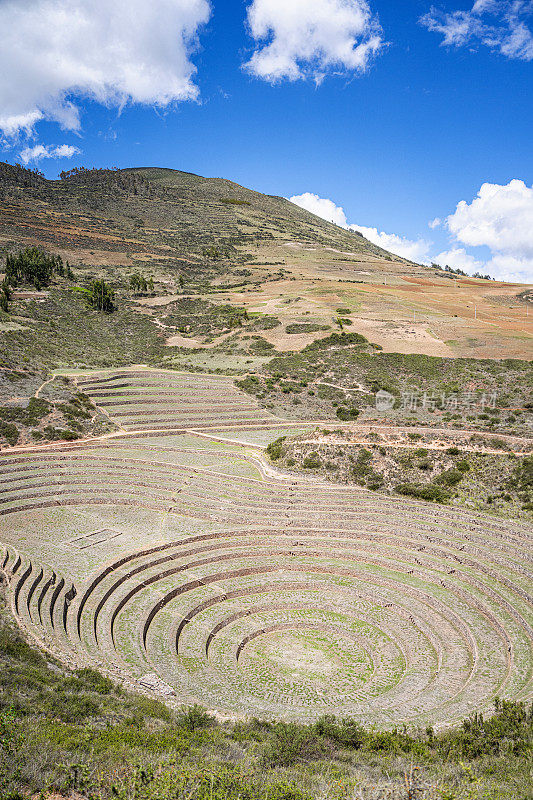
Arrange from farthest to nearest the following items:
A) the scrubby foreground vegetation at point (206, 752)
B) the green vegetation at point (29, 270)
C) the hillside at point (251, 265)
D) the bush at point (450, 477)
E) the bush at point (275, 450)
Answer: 1. the green vegetation at point (29, 270)
2. the hillside at point (251, 265)
3. the bush at point (275, 450)
4. the bush at point (450, 477)
5. the scrubby foreground vegetation at point (206, 752)

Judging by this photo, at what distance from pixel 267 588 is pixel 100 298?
5363 cm

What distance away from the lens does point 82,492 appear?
77.0 feet

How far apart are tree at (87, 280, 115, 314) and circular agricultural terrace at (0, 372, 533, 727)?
1571 inches

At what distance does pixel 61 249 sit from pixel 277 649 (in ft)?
268

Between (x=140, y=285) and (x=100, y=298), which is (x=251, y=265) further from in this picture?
(x=100, y=298)

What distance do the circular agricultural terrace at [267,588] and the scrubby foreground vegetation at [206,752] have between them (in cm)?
160

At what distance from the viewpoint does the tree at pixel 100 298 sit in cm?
6172

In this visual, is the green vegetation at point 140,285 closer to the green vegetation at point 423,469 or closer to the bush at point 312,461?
the green vegetation at point 423,469

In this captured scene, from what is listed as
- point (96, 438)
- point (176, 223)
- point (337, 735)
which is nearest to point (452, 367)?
point (96, 438)

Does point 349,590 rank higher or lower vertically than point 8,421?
lower

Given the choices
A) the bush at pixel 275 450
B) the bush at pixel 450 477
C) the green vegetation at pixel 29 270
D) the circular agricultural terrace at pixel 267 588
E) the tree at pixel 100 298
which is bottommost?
the circular agricultural terrace at pixel 267 588

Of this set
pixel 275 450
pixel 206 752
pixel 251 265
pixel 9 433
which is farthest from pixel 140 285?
pixel 206 752

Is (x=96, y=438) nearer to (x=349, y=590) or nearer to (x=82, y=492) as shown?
(x=82, y=492)

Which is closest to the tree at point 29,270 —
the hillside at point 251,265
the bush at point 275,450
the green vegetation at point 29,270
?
the green vegetation at point 29,270
